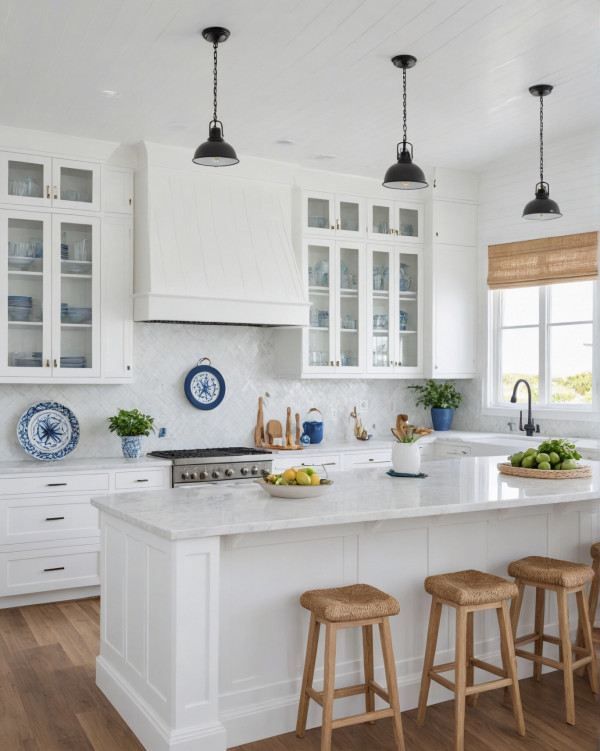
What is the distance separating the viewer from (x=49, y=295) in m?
5.15

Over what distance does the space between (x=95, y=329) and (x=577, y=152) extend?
3.59 m

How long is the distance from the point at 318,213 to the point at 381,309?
941 millimetres

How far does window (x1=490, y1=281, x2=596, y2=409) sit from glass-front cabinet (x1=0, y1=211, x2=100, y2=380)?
3235 mm

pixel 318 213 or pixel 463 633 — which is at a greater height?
pixel 318 213

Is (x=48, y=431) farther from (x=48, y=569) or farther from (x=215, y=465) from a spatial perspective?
(x=215, y=465)

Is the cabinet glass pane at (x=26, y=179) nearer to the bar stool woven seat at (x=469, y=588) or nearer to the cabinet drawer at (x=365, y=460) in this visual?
the cabinet drawer at (x=365, y=460)

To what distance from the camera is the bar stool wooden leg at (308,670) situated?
117 inches

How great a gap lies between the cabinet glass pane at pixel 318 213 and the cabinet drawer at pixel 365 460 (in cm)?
180

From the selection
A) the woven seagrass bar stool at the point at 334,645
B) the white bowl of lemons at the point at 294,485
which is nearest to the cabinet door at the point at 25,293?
the white bowl of lemons at the point at 294,485

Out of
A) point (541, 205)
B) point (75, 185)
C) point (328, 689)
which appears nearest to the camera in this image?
point (328, 689)

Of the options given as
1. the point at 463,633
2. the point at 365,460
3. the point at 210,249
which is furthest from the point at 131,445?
the point at 463,633

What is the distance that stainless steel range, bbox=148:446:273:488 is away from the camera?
526cm

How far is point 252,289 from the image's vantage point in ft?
18.2

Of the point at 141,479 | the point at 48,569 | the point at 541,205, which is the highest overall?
the point at 541,205
